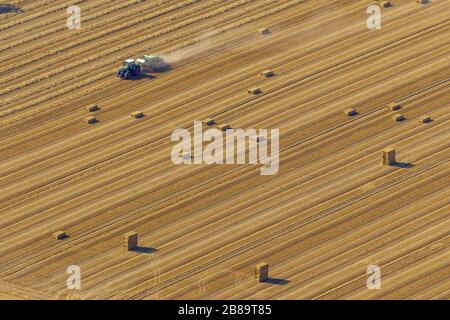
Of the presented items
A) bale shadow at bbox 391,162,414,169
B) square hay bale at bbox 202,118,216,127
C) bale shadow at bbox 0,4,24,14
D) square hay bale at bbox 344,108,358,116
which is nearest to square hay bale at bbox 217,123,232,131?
square hay bale at bbox 202,118,216,127

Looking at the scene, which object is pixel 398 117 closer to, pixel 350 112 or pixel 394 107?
pixel 394 107

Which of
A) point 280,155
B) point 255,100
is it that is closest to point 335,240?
point 280,155

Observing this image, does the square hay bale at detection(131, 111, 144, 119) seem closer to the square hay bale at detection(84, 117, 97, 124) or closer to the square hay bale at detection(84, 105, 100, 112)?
the square hay bale at detection(84, 117, 97, 124)

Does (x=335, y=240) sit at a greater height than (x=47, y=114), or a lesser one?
lesser

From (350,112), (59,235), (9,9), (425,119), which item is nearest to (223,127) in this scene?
(350,112)

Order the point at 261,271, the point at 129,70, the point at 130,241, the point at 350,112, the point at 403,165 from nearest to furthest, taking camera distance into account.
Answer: the point at 261,271 → the point at 130,241 → the point at 403,165 → the point at 350,112 → the point at 129,70

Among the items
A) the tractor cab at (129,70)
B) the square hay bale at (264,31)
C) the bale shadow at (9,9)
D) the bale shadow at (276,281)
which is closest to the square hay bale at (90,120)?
the tractor cab at (129,70)

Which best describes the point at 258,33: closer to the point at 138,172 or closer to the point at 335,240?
the point at 138,172
